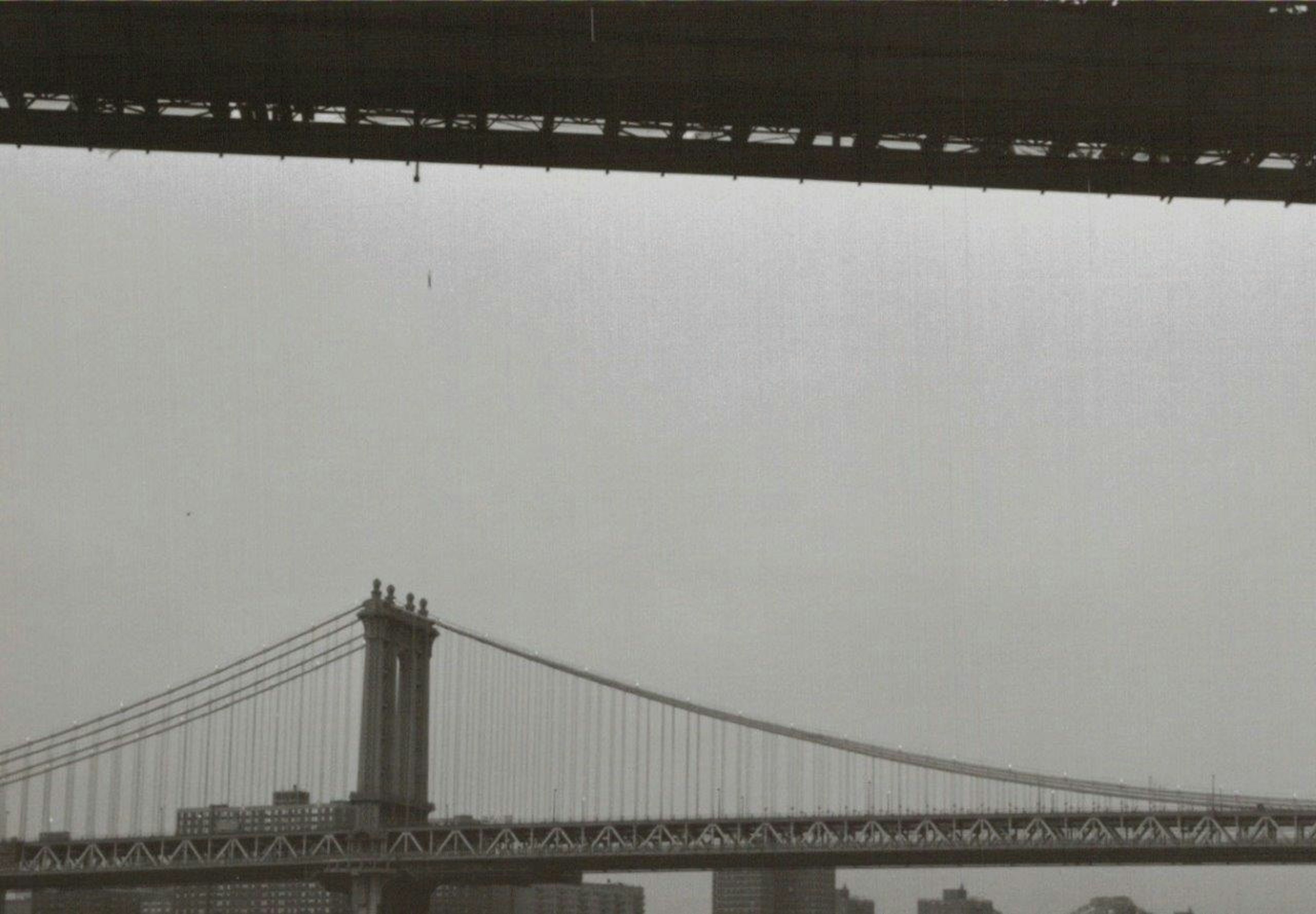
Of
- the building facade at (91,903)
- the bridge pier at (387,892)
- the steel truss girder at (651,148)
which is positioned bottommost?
the bridge pier at (387,892)

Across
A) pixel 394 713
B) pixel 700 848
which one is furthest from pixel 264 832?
pixel 700 848

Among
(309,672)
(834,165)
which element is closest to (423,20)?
(834,165)

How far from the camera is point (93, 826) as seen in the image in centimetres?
8344

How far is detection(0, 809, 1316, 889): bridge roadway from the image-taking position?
82.1 metres

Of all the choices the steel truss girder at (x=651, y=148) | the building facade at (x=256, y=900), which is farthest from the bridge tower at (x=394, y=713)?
the steel truss girder at (x=651, y=148)

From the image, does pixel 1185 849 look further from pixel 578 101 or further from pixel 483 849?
pixel 578 101

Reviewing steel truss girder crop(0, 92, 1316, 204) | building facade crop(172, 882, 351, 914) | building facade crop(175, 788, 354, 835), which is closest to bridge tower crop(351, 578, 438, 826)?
building facade crop(175, 788, 354, 835)

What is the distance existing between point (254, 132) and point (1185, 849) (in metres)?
70.4

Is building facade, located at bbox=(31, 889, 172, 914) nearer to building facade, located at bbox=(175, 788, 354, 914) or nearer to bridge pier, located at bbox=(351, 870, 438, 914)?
building facade, located at bbox=(175, 788, 354, 914)

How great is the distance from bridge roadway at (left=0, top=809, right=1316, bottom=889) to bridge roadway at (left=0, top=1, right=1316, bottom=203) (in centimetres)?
6490

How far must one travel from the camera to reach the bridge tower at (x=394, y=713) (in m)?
88.4

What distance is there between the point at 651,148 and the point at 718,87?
0.89 m

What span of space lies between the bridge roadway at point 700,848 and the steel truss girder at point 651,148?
6453cm

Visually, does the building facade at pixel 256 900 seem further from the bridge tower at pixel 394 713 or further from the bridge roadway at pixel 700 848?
the bridge roadway at pixel 700 848
